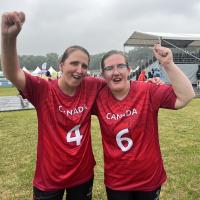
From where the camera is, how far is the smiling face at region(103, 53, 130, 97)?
2.80 meters

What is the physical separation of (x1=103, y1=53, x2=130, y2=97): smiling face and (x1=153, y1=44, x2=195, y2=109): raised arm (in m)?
0.30

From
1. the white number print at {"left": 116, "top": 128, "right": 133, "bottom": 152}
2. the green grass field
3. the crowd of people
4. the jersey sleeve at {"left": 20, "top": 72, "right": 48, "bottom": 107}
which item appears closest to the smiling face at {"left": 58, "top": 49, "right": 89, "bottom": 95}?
the crowd of people

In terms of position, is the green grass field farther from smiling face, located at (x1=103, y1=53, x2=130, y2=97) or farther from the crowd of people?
smiling face, located at (x1=103, y1=53, x2=130, y2=97)

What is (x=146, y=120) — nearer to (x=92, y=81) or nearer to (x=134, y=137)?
(x=134, y=137)

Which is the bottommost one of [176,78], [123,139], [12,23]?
[123,139]

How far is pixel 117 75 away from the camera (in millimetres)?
2809

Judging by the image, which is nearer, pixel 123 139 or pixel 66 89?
pixel 123 139

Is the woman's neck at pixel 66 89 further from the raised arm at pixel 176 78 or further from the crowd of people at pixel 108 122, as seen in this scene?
the raised arm at pixel 176 78

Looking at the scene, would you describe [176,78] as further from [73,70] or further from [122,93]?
[73,70]

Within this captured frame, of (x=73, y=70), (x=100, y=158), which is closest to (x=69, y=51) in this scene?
(x=73, y=70)

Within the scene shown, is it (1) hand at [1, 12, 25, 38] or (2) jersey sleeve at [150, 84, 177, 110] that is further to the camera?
(2) jersey sleeve at [150, 84, 177, 110]

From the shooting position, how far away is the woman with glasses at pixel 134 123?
2.75 m

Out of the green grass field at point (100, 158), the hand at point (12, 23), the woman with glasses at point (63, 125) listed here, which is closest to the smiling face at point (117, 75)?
the woman with glasses at point (63, 125)

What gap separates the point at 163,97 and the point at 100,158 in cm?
417
